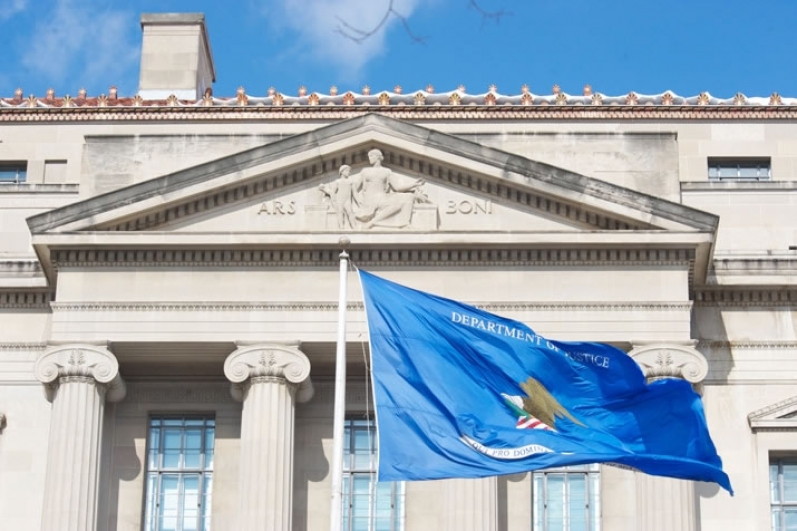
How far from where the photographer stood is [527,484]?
43812mm

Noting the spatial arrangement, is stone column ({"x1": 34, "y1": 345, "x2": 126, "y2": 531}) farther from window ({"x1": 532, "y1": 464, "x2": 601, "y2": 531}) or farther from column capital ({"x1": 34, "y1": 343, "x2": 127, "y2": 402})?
window ({"x1": 532, "y1": 464, "x2": 601, "y2": 531})

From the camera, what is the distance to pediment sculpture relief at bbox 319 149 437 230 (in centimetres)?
4400

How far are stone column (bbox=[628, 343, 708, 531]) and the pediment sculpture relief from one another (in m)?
5.31

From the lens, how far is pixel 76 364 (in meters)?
43.2

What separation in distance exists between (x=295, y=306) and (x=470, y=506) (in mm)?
5564

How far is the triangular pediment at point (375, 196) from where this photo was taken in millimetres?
43688

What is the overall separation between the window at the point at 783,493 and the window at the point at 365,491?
777cm

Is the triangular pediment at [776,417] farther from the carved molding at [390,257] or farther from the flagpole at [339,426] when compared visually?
the flagpole at [339,426]

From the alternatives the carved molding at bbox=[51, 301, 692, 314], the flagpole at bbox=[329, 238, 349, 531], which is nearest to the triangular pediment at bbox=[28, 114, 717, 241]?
the carved molding at bbox=[51, 301, 692, 314]

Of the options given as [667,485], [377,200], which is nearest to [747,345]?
[667,485]

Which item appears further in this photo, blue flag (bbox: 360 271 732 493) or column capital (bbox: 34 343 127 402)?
column capital (bbox: 34 343 127 402)

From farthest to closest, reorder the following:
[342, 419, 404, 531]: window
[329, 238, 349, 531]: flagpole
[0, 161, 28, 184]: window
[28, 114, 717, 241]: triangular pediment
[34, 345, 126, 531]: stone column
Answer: [0, 161, 28, 184]: window → [342, 419, 404, 531]: window → [28, 114, 717, 241]: triangular pediment → [34, 345, 126, 531]: stone column → [329, 238, 349, 531]: flagpole

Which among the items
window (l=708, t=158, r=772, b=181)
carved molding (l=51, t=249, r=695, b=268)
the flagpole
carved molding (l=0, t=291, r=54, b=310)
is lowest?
the flagpole

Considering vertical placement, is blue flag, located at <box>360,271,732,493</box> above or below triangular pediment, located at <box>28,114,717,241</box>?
below
